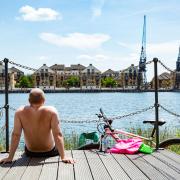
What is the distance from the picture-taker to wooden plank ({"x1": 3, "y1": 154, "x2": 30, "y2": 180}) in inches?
199

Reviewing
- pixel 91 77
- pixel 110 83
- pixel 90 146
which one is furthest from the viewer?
pixel 91 77

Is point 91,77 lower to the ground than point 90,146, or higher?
higher

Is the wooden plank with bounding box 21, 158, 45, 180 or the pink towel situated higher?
the pink towel

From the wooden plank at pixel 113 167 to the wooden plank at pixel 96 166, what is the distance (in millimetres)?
55

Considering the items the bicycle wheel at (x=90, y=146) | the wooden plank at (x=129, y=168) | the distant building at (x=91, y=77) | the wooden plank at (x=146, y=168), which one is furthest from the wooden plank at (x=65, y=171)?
the distant building at (x=91, y=77)

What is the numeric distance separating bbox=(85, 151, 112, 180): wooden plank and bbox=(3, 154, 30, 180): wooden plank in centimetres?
85

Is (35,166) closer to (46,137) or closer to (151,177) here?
(46,137)

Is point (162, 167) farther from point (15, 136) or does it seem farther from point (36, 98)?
point (15, 136)

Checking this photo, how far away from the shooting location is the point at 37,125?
5.95 metres

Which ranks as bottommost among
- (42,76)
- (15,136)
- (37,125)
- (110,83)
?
(110,83)

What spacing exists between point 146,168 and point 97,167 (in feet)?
2.00

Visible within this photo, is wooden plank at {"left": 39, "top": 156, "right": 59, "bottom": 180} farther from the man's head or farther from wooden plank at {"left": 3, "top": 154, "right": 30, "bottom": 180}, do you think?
the man's head

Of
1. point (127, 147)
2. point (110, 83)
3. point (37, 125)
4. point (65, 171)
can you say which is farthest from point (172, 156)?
point (110, 83)

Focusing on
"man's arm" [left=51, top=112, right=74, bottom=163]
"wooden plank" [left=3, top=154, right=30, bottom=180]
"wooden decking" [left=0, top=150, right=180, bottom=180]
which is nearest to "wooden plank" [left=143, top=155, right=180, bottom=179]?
"wooden decking" [left=0, top=150, right=180, bottom=180]
